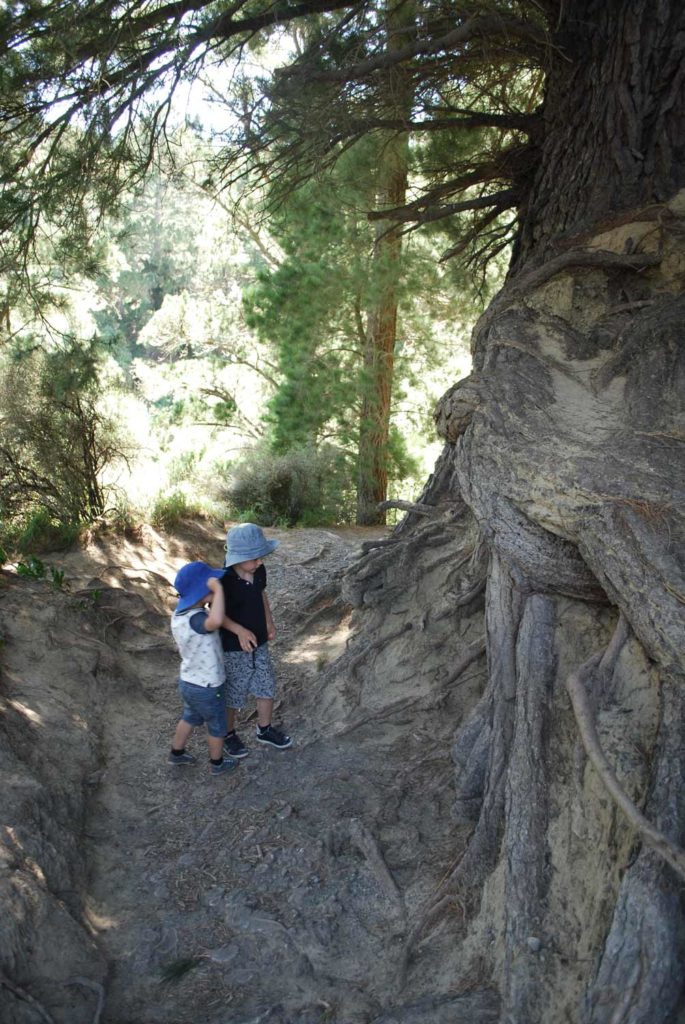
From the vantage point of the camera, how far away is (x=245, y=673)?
4.93 meters

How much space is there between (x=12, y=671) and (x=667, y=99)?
488cm

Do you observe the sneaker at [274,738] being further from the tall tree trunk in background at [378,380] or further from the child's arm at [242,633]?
the tall tree trunk in background at [378,380]

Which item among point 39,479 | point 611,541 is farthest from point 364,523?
point 611,541

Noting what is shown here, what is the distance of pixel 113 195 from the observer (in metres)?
5.78

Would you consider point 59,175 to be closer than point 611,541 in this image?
No

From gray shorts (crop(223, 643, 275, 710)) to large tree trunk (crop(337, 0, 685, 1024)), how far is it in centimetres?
83

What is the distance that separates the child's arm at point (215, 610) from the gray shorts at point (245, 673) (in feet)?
1.05

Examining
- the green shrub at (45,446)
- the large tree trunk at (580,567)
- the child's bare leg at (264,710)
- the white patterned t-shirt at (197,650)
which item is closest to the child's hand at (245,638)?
the white patterned t-shirt at (197,650)

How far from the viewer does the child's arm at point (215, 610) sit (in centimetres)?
462

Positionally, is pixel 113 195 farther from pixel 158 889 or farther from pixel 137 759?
pixel 158 889

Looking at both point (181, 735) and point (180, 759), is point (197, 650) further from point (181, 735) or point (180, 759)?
point (180, 759)

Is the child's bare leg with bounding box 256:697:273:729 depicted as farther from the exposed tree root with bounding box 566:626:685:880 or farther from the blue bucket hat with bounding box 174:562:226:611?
the exposed tree root with bounding box 566:626:685:880

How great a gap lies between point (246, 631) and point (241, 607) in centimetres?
14

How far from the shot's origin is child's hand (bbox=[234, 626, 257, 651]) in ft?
15.5
